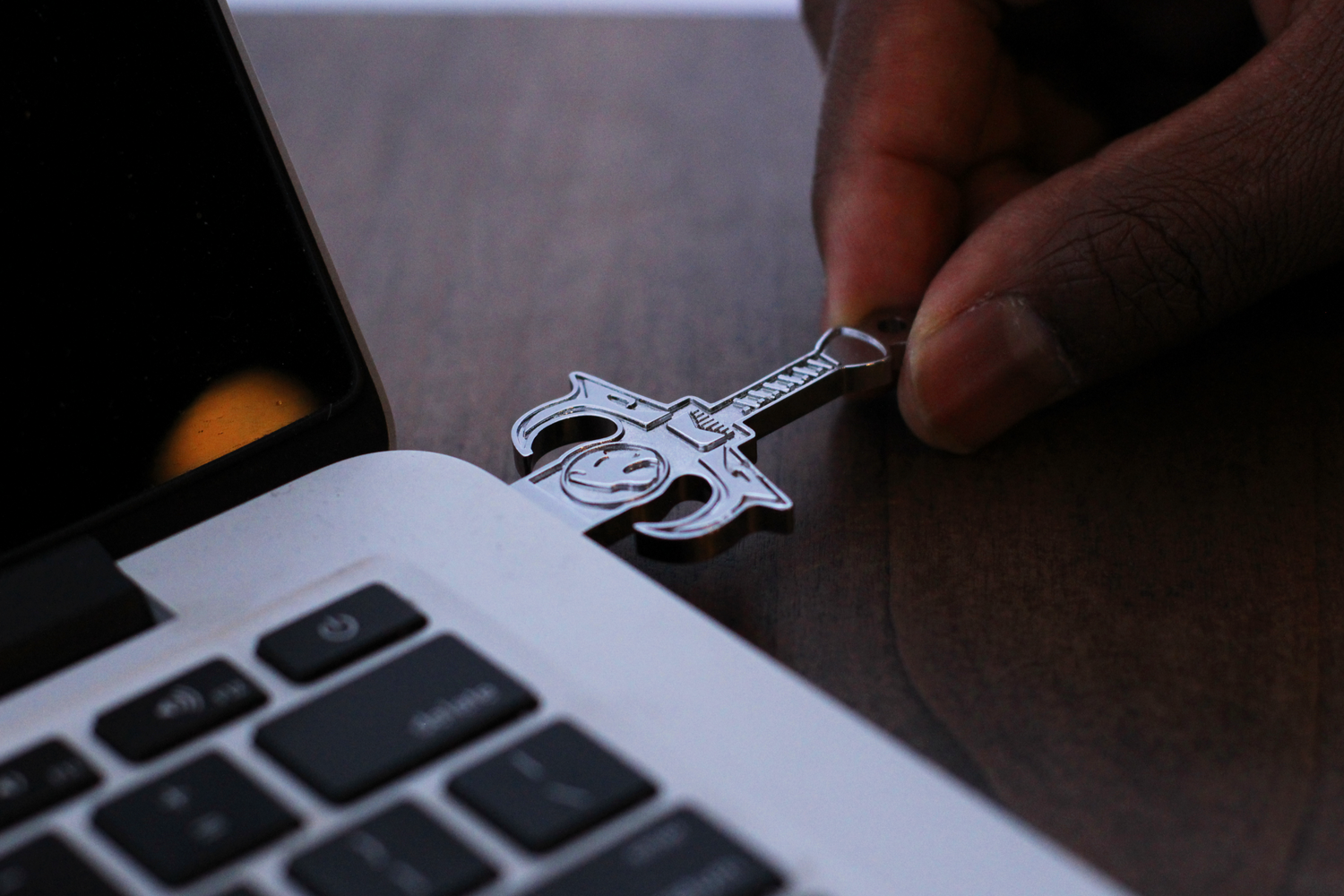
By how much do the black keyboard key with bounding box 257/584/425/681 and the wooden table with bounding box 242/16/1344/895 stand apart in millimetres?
114

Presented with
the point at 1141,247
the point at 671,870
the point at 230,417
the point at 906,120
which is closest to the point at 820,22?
the point at 906,120

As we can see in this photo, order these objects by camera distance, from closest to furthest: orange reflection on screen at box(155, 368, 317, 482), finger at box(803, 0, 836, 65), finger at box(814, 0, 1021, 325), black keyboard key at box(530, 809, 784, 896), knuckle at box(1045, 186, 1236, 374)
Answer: black keyboard key at box(530, 809, 784, 896) < orange reflection on screen at box(155, 368, 317, 482) < knuckle at box(1045, 186, 1236, 374) < finger at box(814, 0, 1021, 325) < finger at box(803, 0, 836, 65)

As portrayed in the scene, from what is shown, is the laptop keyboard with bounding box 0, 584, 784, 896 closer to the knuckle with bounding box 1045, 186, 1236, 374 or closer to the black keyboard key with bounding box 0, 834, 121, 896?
the black keyboard key with bounding box 0, 834, 121, 896

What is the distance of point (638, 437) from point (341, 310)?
0.29ft

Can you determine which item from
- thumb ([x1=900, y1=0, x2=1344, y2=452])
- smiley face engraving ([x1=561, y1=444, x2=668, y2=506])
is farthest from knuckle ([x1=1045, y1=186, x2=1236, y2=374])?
smiley face engraving ([x1=561, y1=444, x2=668, y2=506])

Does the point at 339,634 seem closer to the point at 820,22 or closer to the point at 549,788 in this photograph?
the point at 549,788

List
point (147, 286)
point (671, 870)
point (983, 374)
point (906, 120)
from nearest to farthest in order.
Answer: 1. point (671, 870)
2. point (147, 286)
3. point (983, 374)
4. point (906, 120)

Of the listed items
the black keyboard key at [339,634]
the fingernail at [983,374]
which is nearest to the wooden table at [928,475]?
the fingernail at [983,374]

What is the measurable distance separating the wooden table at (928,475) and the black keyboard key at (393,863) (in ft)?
0.44

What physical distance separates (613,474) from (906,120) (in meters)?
0.26

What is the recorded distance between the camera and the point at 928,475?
0.41 meters

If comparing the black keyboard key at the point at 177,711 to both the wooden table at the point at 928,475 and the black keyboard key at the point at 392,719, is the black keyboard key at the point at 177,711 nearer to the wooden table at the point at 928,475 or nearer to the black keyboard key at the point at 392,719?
the black keyboard key at the point at 392,719

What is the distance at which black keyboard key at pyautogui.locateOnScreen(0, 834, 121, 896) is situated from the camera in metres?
0.20

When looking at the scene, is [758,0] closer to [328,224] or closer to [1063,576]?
[328,224]
